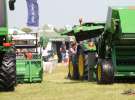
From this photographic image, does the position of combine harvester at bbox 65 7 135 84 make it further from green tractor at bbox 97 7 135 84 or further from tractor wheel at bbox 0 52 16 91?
tractor wheel at bbox 0 52 16 91

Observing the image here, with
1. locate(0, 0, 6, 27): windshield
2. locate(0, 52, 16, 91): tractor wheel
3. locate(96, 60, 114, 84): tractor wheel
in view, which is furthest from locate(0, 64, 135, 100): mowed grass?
locate(0, 0, 6, 27): windshield

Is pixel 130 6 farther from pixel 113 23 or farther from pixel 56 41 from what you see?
pixel 56 41

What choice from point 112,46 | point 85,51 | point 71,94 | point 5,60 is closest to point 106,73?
point 112,46

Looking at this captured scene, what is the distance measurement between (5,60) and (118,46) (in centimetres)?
473

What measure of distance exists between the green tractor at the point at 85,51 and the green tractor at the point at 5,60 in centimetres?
409

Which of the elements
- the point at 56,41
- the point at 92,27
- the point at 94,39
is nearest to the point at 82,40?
the point at 94,39

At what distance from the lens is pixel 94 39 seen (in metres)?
22.3

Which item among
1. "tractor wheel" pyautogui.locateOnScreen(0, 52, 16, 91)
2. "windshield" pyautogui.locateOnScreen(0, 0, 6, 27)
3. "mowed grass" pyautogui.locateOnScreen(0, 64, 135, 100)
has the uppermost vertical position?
"windshield" pyautogui.locateOnScreen(0, 0, 6, 27)

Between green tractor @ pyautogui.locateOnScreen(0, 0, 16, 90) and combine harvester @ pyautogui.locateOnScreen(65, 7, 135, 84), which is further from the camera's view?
combine harvester @ pyautogui.locateOnScreen(65, 7, 135, 84)

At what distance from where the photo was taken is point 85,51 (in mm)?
21844

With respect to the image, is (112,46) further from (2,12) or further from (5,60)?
(5,60)

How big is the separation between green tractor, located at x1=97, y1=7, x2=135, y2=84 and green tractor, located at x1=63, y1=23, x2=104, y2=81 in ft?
2.88

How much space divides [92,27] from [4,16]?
4570mm

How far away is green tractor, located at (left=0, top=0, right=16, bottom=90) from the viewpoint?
1577 cm
